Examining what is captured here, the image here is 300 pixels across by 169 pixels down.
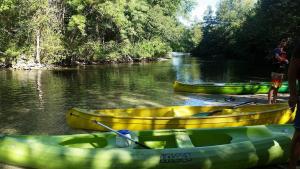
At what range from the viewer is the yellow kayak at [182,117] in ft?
27.1

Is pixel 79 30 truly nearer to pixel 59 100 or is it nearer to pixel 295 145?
pixel 59 100

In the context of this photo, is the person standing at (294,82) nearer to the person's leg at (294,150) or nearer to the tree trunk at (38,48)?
the person's leg at (294,150)

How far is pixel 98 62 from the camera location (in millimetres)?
41281

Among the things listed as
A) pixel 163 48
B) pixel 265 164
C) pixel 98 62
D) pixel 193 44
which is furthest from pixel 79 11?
pixel 193 44

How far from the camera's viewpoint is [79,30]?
39.1m

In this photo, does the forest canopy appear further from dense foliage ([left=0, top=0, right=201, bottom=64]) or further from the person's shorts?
the person's shorts

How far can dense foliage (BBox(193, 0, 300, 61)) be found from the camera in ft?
112

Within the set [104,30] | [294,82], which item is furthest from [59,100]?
[104,30]

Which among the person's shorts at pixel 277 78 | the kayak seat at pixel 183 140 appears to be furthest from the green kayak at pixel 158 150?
the person's shorts at pixel 277 78

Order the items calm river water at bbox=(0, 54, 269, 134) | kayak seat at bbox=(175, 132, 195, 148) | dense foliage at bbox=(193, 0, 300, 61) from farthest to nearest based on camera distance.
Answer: dense foliage at bbox=(193, 0, 300, 61) < calm river water at bbox=(0, 54, 269, 134) < kayak seat at bbox=(175, 132, 195, 148)

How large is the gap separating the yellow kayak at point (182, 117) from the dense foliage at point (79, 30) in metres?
25.8

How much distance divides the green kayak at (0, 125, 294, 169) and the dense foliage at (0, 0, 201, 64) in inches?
1108

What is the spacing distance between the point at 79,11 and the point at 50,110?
26.9 metres

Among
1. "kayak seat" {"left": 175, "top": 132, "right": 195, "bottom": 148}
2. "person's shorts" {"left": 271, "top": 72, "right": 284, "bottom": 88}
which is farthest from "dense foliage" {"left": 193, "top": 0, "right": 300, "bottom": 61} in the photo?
"kayak seat" {"left": 175, "top": 132, "right": 195, "bottom": 148}
